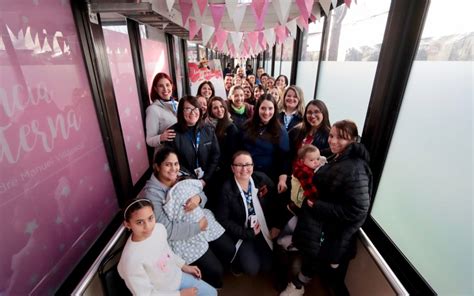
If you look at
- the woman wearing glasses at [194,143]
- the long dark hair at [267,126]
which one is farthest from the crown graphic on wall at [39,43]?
the long dark hair at [267,126]

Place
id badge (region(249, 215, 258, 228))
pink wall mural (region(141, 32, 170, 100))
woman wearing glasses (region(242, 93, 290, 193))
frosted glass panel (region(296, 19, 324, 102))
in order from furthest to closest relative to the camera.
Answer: pink wall mural (region(141, 32, 170, 100)) → frosted glass panel (region(296, 19, 324, 102)) → woman wearing glasses (region(242, 93, 290, 193)) → id badge (region(249, 215, 258, 228))

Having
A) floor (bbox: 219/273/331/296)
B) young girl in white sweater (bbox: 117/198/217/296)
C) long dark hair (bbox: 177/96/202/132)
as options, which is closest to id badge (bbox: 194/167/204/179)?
long dark hair (bbox: 177/96/202/132)

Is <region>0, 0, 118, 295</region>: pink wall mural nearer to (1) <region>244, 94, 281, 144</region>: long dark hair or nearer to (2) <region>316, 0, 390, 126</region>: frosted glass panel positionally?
(1) <region>244, 94, 281, 144</region>: long dark hair

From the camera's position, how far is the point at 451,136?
112cm

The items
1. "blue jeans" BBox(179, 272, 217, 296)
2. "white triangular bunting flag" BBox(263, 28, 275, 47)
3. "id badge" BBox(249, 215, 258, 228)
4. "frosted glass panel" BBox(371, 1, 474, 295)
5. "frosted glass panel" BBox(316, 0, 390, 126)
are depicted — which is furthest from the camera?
"white triangular bunting flag" BBox(263, 28, 275, 47)

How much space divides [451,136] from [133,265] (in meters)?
1.76

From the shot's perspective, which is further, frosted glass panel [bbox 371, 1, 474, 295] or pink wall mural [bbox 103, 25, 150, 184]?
pink wall mural [bbox 103, 25, 150, 184]

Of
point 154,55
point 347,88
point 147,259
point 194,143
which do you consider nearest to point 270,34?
point 347,88

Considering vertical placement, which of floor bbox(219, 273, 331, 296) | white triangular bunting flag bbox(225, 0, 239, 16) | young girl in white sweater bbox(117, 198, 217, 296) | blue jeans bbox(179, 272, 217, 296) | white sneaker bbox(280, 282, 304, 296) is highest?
white triangular bunting flag bbox(225, 0, 239, 16)

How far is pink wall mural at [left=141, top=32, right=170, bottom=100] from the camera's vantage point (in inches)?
127

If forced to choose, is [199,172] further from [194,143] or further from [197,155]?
[194,143]

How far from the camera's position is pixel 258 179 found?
1.91 m

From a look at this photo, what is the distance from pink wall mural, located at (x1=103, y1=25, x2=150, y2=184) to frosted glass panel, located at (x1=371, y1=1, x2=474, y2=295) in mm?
2508

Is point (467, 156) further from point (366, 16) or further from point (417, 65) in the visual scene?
point (366, 16)
